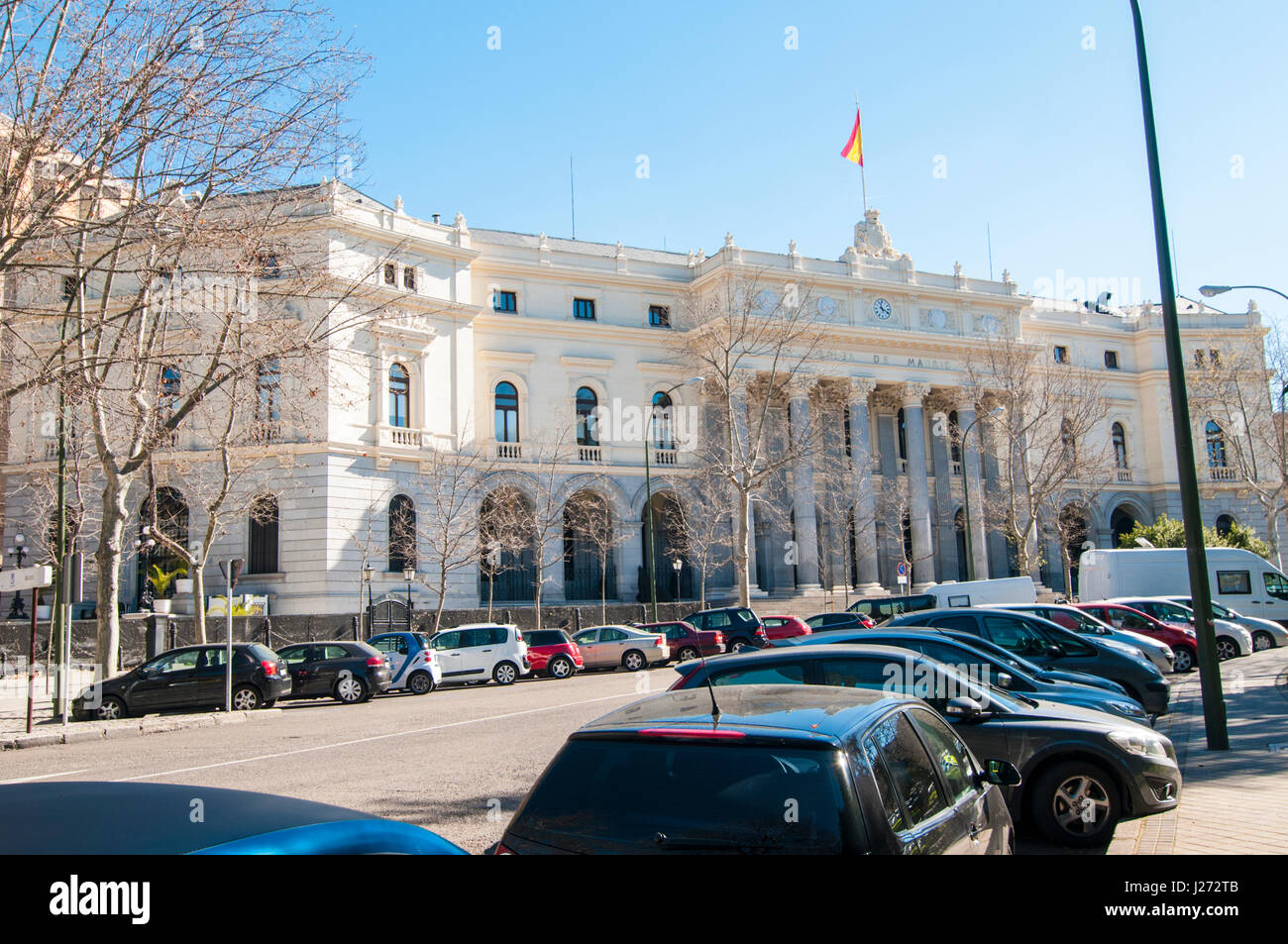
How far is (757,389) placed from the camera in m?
46.4

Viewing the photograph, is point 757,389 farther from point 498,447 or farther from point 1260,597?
point 1260,597

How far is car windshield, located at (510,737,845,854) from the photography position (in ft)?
11.1

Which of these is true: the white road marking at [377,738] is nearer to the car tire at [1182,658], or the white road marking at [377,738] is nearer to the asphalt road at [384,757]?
the asphalt road at [384,757]

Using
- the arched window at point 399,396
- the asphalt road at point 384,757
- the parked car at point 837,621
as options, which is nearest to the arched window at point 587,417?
the arched window at point 399,396

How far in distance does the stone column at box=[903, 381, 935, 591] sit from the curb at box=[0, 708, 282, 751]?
35.6 meters

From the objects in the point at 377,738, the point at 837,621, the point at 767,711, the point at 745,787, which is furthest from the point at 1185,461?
the point at 837,621

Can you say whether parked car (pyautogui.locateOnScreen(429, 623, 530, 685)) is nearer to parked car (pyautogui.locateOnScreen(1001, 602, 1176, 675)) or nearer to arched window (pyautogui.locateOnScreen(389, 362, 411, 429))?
parked car (pyautogui.locateOnScreen(1001, 602, 1176, 675))

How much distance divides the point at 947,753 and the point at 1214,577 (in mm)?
28239

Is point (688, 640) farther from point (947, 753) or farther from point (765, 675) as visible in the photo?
point (947, 753)

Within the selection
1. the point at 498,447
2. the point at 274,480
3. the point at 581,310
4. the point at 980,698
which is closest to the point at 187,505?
the point at 274,480

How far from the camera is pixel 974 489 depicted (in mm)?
50625

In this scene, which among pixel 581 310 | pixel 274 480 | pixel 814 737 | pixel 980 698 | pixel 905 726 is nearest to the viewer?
pixel 814 737

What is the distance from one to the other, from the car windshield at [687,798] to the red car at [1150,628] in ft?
65.2

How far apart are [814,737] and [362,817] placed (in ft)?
5.61
